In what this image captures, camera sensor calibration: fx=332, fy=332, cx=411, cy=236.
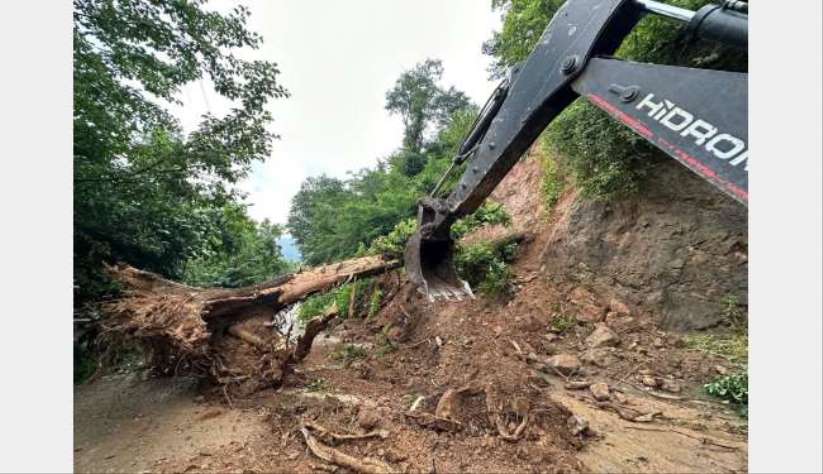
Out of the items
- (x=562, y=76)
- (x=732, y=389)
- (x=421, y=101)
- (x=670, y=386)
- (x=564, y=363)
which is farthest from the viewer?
(x=421, y=101)

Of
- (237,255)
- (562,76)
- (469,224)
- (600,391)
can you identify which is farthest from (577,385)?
(237,255)

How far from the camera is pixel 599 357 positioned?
10.0 ft

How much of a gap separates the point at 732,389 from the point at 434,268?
2.71 metres

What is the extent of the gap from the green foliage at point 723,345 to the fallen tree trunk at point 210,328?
332cm

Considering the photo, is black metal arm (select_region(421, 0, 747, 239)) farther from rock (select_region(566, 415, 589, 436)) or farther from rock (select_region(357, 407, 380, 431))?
rock (select_region(357, 407, 380, 431))

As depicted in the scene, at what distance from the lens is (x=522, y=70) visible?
8.52ft

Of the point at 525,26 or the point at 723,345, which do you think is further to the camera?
the point at 525,26

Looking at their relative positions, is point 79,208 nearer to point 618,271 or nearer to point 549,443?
point 549,443

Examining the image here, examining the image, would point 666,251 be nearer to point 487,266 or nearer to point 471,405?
point 487,266

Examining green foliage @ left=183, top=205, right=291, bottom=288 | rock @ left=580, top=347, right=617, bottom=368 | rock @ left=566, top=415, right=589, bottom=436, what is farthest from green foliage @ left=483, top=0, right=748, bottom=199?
green foliage @ left=183, top=205, right=291, bottom=288

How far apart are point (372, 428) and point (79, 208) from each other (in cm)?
329

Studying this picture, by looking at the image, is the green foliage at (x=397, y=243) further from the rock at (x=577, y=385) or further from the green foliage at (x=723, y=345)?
the green foliage at (x=723, y=345)

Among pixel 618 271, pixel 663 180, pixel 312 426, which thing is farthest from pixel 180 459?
pixel 663 180

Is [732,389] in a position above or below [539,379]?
below
